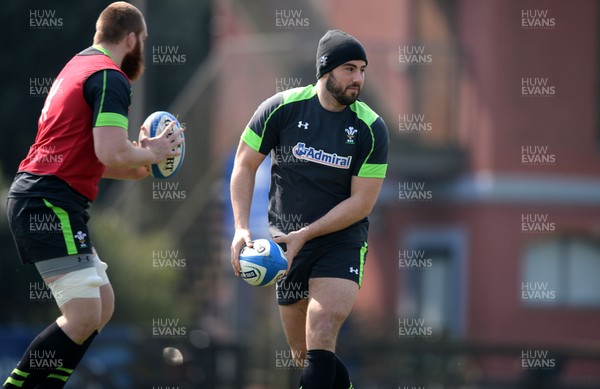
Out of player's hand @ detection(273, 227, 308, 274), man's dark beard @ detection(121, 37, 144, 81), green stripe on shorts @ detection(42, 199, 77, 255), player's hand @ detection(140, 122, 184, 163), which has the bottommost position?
player's hand @ detection(273, 227, 308, 274)

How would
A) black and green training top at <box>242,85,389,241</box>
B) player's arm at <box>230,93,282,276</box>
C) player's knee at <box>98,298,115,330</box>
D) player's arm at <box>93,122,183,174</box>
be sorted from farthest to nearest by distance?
player's arm at <box>230,93,282,276</box> < black and green training top at <box>242,85,389,241</box> < player's knee at <box>98,298,115,330</box> < player's arm at <box>93,122,183,174</box>

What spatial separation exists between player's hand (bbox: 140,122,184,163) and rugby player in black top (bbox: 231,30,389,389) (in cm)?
46

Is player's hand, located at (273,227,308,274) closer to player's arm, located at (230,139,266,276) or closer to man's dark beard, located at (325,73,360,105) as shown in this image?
player's arm, located at (230,139,266,276)

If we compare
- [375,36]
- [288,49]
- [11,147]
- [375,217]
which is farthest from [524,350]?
[11,147]

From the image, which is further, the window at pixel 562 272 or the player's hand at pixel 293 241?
the window at pixel 562 272

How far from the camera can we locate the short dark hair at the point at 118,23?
7324 millimetres

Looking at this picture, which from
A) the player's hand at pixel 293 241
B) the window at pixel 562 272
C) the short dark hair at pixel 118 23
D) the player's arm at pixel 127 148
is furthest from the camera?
the window at pixel 562 272

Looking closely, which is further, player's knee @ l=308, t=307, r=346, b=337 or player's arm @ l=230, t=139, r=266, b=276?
player's arm @ l=230, t=139, r=266, b=276

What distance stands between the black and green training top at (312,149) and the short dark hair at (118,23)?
3.23 feet

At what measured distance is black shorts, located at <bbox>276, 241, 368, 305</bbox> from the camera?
7.49 m

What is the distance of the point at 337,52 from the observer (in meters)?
7.46

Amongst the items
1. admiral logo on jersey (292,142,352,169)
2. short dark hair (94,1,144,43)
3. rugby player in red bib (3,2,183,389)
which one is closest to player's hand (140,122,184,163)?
rugby player in red bib (3,2,183,389)

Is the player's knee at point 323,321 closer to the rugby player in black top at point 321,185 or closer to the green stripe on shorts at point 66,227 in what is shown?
the rugby player in black top at point 321,185

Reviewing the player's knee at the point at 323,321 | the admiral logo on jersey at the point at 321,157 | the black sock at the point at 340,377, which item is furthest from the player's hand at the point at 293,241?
the black sock at the point at 340,377
